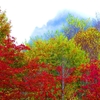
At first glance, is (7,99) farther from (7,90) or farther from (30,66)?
(30,66)

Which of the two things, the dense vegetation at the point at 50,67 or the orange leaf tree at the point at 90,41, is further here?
the orange leaf tree at the point at 90,41

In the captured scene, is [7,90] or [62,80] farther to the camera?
[62,80]

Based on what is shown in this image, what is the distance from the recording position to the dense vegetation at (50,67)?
19266mm

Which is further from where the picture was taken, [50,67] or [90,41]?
[90,41]

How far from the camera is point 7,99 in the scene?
747 inches

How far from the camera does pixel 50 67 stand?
3638 centimetres

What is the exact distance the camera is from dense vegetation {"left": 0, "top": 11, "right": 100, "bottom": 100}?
1927cm

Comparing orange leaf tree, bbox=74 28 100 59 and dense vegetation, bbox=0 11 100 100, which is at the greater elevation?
orange leaf tree, bbox=74 28 100 59

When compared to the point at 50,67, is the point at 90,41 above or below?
above

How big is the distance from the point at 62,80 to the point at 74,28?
2776 cm

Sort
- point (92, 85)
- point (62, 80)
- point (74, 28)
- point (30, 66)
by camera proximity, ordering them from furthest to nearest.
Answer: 1. point (74, 28)
2. point (62, 80)
3. point (92, 85)
4. point (30, 66)

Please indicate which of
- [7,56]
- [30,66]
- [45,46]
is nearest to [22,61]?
[30,66]

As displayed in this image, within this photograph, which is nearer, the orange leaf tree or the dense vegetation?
the dense vegetation

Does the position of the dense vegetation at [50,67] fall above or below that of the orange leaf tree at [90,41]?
below
